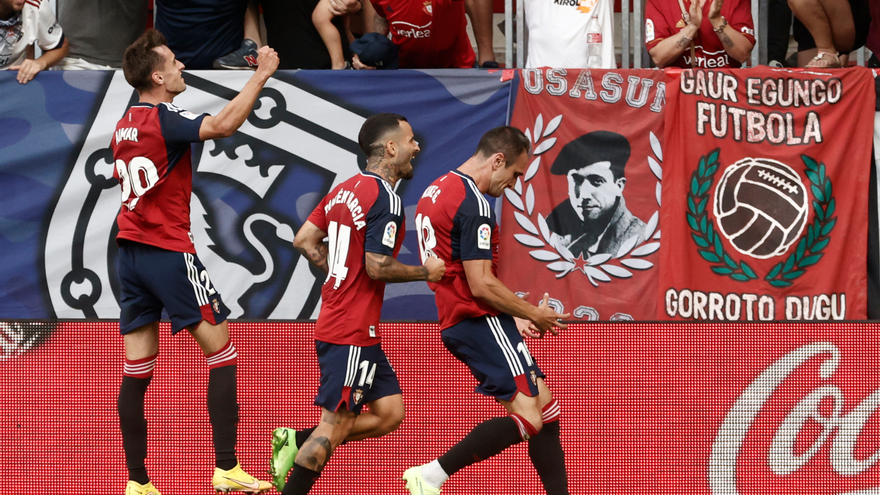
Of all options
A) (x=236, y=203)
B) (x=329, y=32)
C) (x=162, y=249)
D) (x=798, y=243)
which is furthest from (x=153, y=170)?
(x=798, y=243)

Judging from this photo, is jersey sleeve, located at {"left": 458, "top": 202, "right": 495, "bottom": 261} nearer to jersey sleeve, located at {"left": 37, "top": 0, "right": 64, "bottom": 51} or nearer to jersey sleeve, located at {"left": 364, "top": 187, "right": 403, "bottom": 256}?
jersey sleeve, located at {"left": 364, "top": 187, "right": 403, "bottom": 256}

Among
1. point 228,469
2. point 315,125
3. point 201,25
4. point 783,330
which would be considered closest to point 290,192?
point 315,125

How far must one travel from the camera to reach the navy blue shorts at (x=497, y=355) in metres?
4.91

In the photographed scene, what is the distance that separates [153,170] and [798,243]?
4597 mm

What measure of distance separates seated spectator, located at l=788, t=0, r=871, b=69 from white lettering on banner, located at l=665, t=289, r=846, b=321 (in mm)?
1846

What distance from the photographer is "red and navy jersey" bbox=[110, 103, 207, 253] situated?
16.2ft

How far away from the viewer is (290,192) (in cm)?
707

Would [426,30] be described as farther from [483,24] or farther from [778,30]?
[778,30]

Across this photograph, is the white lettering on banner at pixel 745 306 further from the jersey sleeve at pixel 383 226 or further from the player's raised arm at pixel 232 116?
the player's raised arm at pixel 232 116

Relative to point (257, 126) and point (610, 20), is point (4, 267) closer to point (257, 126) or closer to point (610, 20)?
point (257, 126)

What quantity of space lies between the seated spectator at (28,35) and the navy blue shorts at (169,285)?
113 inches

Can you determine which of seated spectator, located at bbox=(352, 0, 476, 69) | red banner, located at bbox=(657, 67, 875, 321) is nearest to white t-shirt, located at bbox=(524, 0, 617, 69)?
seated spectator, located at bbox=(352, 0, 476, 69)

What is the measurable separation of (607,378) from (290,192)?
2790 mm

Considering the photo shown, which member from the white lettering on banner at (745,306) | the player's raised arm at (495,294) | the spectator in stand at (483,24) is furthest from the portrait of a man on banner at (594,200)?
the player's raised arm at (495,294)
